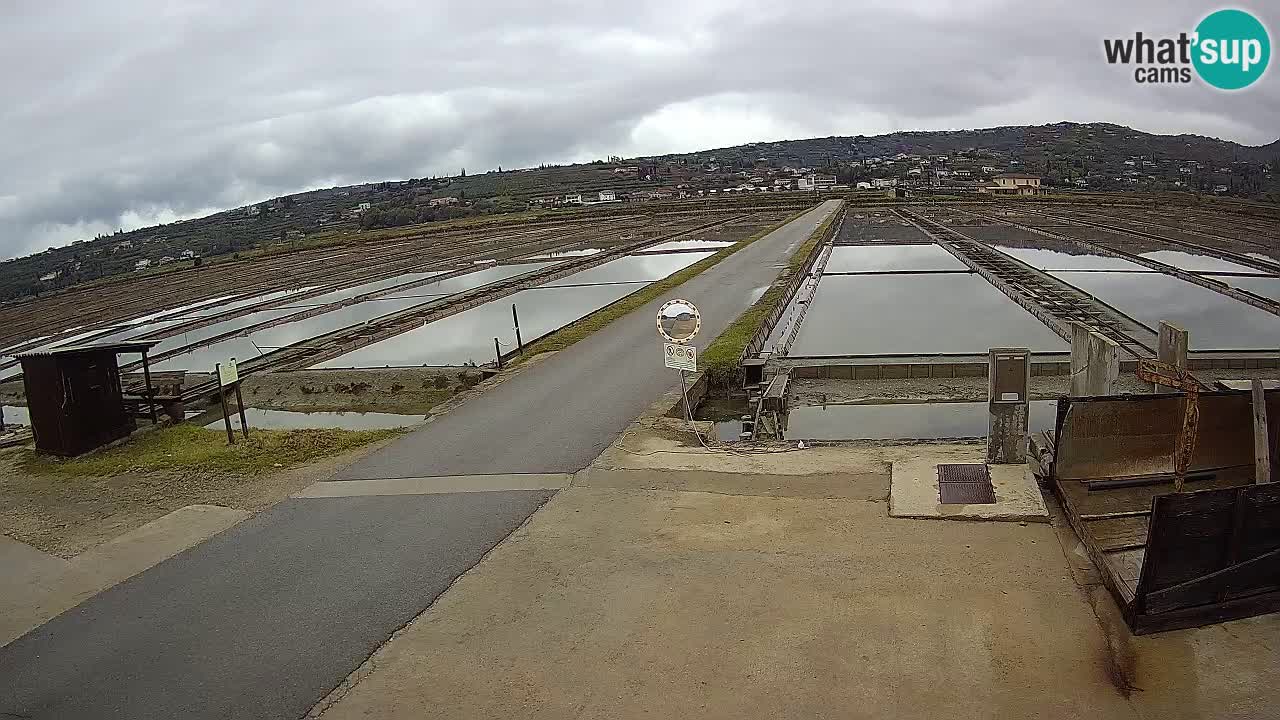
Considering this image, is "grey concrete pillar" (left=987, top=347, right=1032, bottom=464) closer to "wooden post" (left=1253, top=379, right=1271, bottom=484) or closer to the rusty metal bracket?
the rusty metal bracket

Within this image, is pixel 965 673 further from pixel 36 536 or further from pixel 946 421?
pixel 36 536

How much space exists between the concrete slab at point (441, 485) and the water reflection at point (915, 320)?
8.79m

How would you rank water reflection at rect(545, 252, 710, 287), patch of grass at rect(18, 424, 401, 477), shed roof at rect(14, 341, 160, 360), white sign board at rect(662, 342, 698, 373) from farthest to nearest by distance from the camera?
1. water reflection at rect(545, 252, 710, 287)
2. shed roof at rect(14, 341, 160, 360)
3. patch of grass at rect(18, 424, 401, 477)
4. white sign board at rect(662, 342, 698, 373)

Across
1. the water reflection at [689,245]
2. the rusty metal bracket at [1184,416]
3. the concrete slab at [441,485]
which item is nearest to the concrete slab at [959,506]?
the rusty metal bracket at [1184,416]

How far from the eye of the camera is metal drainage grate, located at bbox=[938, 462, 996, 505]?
23.3ft

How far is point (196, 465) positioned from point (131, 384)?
880cm

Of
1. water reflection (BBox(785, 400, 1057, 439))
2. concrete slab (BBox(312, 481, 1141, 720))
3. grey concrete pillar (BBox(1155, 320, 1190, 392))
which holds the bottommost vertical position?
water reflection (BBox(785, 400, 1057, 439))

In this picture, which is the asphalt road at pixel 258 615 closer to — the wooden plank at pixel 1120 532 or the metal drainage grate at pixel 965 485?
the metal drainage grate at pixel 965 485

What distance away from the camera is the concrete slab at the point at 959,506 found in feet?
22.3

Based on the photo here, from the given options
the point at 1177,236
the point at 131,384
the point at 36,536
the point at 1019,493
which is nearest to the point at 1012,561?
the point at 1019,493

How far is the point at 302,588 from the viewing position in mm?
6375

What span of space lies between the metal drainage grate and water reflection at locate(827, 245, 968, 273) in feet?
71.7

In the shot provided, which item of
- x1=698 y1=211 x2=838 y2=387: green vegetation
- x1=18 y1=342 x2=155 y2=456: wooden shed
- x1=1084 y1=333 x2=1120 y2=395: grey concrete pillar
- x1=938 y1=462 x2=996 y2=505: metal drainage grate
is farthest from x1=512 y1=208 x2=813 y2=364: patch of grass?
x1=1084 y1=333 x2=1120 y2=395: grey concrete pillar

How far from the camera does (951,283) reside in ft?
82.3
